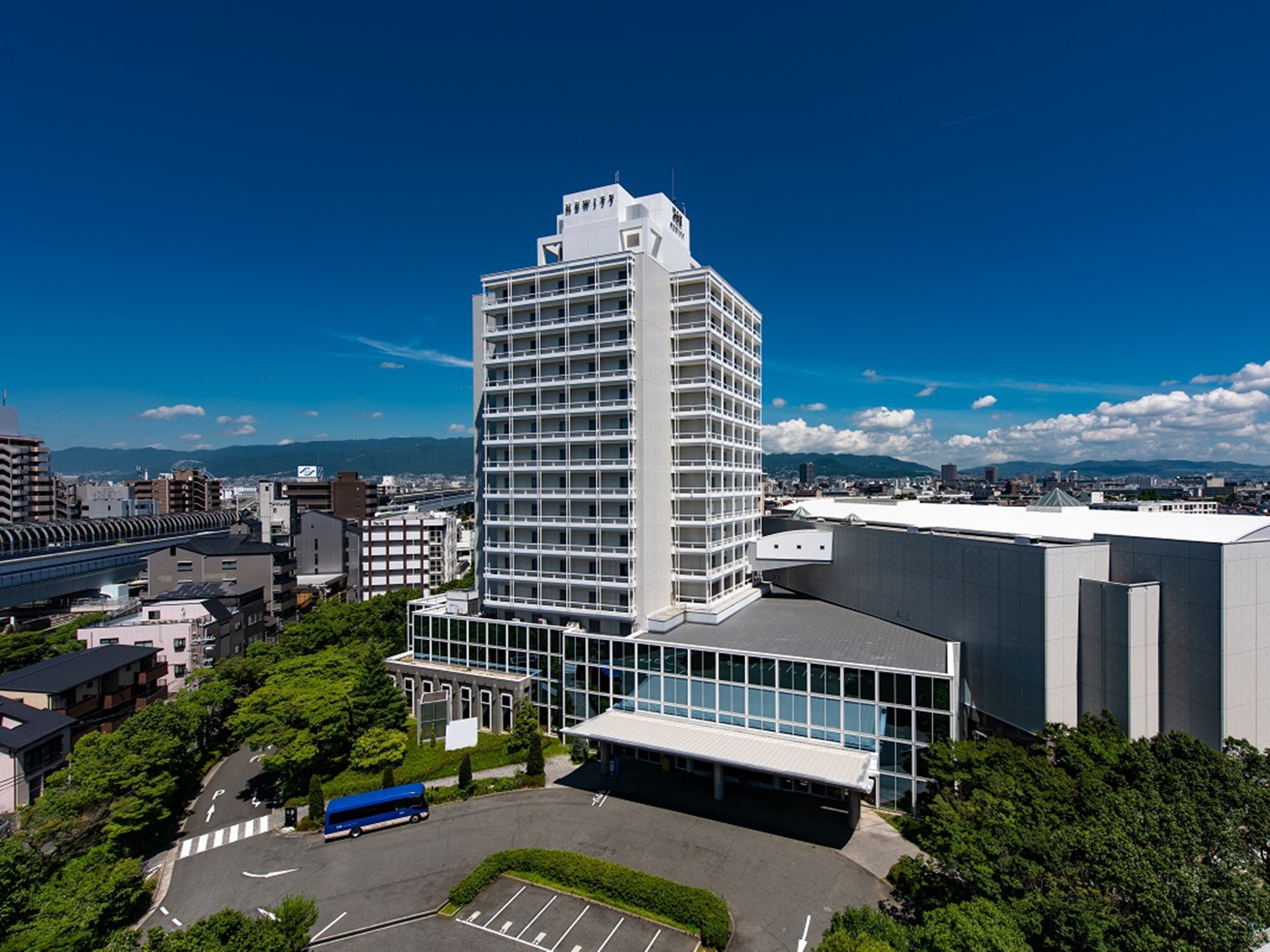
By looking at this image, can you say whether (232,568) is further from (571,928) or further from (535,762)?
(571,928)

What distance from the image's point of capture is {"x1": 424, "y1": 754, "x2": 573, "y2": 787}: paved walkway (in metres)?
36.7

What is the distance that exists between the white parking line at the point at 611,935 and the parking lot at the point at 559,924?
0.02 meters

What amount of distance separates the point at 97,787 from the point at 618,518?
30.7m

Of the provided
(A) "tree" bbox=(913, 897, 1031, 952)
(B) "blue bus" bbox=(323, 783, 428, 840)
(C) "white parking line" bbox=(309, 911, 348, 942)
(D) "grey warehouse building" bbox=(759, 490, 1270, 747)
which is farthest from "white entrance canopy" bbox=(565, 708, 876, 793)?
(C) "white parking line" bbox=(309, 911, 348, 942)

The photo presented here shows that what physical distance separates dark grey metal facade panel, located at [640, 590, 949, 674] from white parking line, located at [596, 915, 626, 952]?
15.0 metres

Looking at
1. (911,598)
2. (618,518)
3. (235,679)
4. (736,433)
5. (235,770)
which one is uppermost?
Result: (736,433)

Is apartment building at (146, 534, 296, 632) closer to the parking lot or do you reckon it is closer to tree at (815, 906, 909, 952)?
the parking lot

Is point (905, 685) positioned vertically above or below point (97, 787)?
above

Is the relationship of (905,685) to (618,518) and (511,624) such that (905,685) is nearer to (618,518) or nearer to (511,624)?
(618,518)

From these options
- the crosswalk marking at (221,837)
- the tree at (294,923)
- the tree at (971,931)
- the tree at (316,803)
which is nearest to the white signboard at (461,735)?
the tree at (316,803)

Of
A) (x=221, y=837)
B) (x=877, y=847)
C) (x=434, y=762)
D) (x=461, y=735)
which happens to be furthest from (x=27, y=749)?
(x=877, y=847)

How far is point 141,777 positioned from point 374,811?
450 inches

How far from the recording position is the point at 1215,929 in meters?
15.4

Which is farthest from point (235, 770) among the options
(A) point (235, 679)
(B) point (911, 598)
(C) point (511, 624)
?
(B) point (911, 598)
